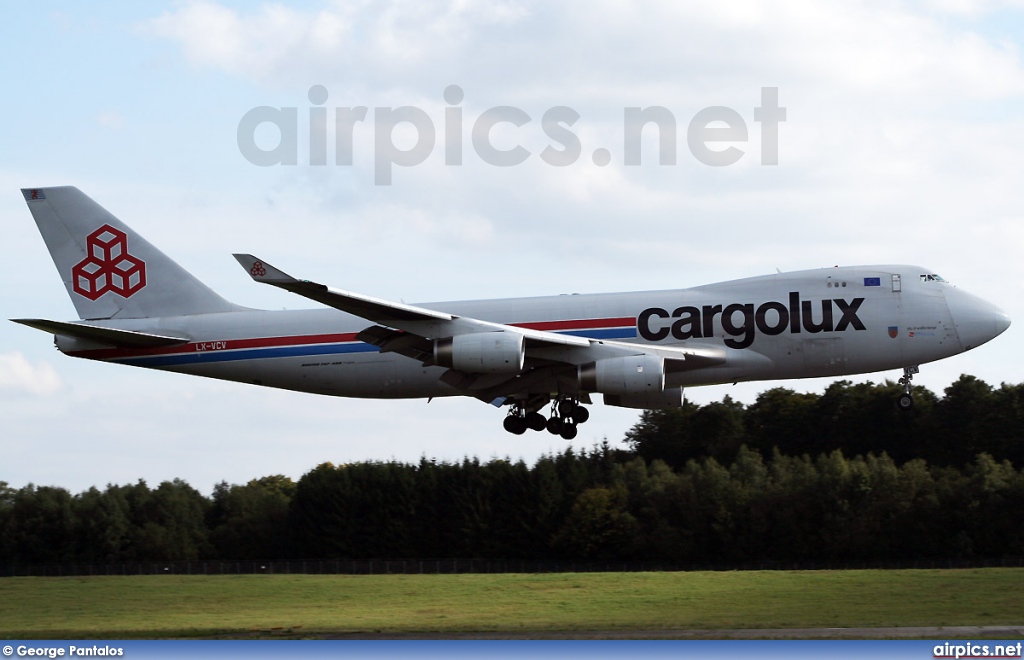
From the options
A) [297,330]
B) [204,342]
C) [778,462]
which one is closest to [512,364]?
[297,330]

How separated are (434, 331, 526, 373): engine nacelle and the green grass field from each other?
717cm

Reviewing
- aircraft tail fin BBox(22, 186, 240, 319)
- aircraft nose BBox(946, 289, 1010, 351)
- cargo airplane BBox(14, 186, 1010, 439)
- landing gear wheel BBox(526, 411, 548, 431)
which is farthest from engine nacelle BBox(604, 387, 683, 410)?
aircraft tail fin BBox(22, 186, 240, 319)

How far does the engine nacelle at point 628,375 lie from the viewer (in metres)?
41.9

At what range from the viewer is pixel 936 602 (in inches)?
1506

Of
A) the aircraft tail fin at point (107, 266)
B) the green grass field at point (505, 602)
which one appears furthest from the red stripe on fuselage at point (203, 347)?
the green grass field at point (505, 602)

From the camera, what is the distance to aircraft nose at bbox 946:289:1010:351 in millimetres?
43219

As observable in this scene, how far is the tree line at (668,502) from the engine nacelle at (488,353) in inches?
1300

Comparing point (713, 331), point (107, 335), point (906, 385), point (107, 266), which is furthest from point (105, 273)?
point (906, 385)

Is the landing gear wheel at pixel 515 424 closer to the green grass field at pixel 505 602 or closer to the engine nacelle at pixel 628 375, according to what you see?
the green grass field at pixel 505 602

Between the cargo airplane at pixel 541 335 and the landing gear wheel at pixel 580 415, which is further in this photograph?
the landing gear wheel at pixel 580 415

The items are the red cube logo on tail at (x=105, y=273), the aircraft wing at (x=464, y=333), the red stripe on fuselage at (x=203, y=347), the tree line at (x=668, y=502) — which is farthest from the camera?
the tree line at (x=668, y=502)

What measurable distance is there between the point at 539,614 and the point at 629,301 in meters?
11.4

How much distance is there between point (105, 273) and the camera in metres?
49.2

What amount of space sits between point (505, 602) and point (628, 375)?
7892mm
